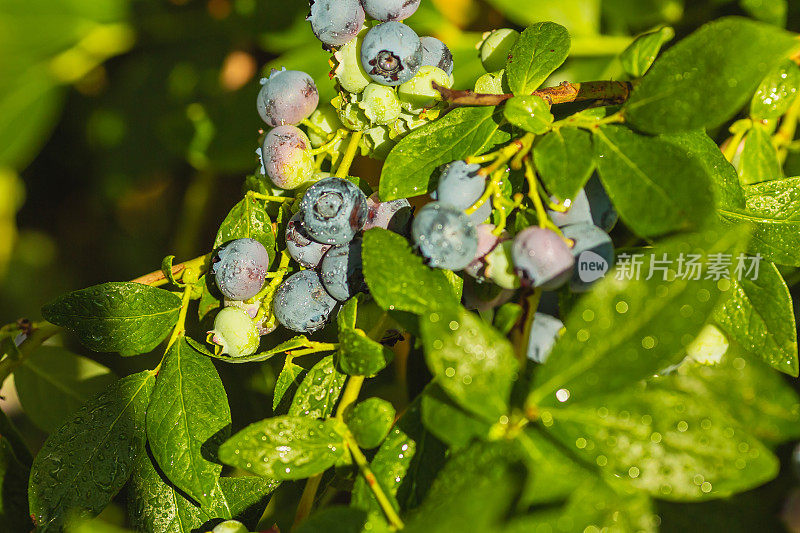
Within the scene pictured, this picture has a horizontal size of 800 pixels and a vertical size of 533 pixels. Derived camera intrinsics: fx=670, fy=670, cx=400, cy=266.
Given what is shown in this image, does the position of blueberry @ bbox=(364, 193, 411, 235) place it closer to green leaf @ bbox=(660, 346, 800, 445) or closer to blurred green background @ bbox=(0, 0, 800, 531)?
green leaf @ bbox=(660, 346, 800, 445)

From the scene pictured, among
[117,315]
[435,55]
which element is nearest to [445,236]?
[435,55]

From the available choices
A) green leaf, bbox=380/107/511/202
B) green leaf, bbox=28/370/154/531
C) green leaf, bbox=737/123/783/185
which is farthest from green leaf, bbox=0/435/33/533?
green leaf, bbox=737/123/783/185

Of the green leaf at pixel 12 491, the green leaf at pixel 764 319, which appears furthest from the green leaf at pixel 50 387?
the green leaf at pixel 764 319

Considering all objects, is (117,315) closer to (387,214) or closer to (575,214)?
(387,214)

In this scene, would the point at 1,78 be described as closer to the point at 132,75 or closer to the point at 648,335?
the point at 132,75

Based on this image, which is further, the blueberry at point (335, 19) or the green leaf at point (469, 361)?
the blueberry at point (335, 19)

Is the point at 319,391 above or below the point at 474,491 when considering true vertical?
below

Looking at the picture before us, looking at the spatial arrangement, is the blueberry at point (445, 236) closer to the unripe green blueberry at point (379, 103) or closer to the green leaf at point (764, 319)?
the unripe green blueberry at point (379, 103)
